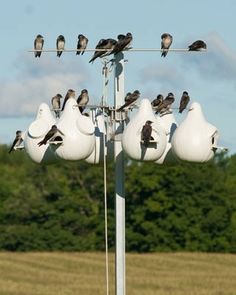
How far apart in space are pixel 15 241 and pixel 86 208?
397 cm

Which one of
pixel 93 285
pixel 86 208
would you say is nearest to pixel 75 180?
pixel 86 208

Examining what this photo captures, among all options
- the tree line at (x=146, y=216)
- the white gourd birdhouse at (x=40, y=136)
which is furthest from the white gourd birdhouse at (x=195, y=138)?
the tree line at (x=146, y=216)

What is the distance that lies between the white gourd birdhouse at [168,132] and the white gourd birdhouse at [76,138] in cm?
61

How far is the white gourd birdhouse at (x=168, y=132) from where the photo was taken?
36.2 feet

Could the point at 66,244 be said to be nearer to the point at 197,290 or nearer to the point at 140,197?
the point at 140,197

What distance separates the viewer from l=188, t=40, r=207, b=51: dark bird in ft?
35.8

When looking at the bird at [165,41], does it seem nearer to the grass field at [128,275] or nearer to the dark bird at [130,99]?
the dark bird at [130,99]

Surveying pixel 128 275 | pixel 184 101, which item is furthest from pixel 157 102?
pixel 128 275

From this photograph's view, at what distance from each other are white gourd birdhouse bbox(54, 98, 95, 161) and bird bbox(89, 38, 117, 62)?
22.6 inches

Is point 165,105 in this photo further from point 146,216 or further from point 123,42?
point 146,216

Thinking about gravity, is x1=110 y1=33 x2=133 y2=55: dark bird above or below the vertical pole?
above

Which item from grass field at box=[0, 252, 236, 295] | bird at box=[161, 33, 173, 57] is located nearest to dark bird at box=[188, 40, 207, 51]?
bird at box=[161, 33, 173, 57]

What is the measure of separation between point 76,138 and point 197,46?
1520mm

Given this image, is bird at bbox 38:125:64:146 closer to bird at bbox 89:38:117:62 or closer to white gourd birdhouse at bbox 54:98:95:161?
white gourd birdhouse at bbox 54:98:95:161
